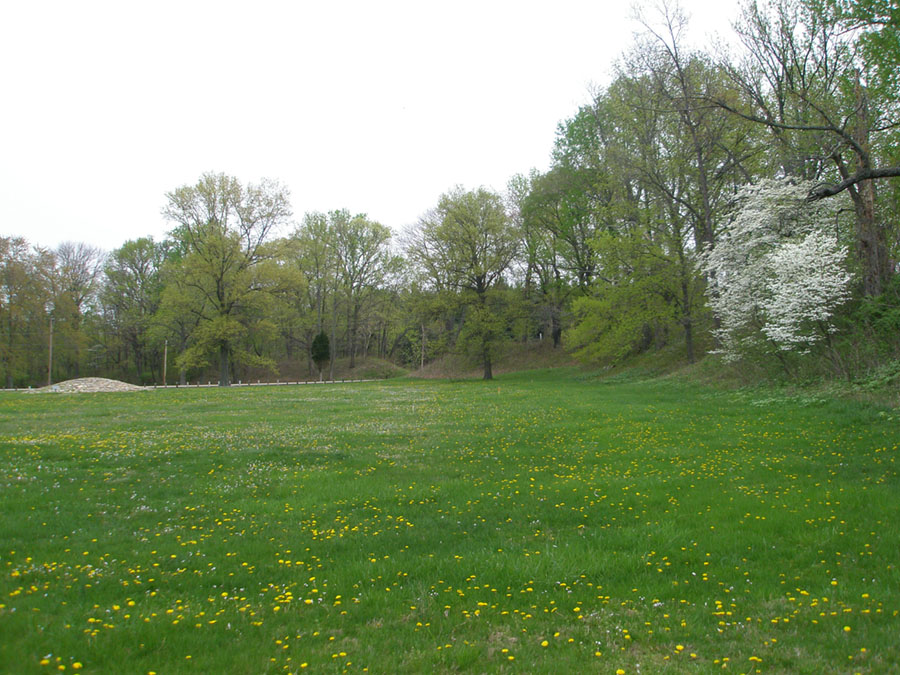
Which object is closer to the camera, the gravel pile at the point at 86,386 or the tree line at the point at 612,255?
the tree line at the point at 612,255

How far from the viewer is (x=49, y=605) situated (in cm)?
475

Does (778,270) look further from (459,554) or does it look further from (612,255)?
(459,554)

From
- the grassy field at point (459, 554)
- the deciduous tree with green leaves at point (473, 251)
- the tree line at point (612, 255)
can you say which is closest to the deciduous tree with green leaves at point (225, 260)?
the tree line at point (612, 255)

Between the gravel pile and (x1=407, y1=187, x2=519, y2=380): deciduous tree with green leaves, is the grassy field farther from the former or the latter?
(x1=407, y1=187, x2=519, y2=380): deciduous tree with green leaves

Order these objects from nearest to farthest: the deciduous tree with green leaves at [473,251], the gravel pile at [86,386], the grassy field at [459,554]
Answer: the grassy field at [459,554] → the gravel pile at [86,386] → the deciduous tree with green leaves at [473,251]

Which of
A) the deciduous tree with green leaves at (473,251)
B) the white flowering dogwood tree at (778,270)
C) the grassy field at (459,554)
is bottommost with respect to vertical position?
the grassy field at (459,554)

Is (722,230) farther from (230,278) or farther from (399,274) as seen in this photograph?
(399,274)

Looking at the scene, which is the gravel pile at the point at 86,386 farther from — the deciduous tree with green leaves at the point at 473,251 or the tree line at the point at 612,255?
the deciduous tree with green leaves at the point at 473,251

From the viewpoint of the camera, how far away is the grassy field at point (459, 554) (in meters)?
4.11

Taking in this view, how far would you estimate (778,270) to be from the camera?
64.9 ft

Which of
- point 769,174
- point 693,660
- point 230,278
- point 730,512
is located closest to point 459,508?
point 730,512

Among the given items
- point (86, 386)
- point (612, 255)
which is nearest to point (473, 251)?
point (612, 255)

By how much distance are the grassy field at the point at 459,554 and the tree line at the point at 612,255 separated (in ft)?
22.1

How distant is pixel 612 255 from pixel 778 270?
14303 millimetres
